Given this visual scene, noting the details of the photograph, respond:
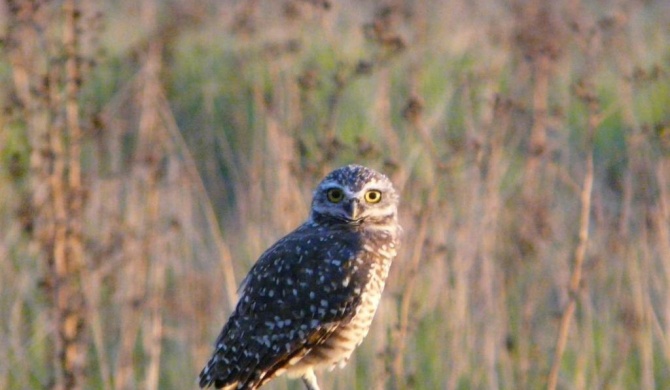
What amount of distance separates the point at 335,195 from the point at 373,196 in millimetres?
137

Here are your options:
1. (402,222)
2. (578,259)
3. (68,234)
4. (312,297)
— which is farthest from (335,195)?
(402,222)

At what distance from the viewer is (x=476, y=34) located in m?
9.23

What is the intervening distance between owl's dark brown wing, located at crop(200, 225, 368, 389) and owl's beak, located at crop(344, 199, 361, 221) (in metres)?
0.08

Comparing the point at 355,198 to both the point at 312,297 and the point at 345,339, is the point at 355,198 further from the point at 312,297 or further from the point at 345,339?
the point at 345,339

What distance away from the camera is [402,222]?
17.7ft

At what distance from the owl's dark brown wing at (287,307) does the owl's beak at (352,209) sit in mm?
79

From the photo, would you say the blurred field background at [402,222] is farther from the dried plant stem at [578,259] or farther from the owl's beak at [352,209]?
the owl's beak at [352,209]

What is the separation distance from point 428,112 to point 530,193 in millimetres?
1861

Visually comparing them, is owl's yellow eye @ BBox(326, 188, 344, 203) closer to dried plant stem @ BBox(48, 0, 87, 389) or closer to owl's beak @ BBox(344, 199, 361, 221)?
owl's beak @ BBox(344, 199, 361, 221)

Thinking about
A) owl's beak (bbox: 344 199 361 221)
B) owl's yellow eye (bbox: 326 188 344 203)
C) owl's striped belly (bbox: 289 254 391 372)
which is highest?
owl's yellow eye (bbox: 326 188 344 203)

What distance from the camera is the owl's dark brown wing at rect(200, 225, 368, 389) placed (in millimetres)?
3625

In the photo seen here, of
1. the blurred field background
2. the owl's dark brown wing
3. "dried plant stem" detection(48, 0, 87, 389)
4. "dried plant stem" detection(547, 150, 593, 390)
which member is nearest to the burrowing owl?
the owl's dark brown wing

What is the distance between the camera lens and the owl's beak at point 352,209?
3861 mm


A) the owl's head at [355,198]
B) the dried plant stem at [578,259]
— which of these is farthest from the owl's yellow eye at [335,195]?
the dried plant stem at [578,259]
